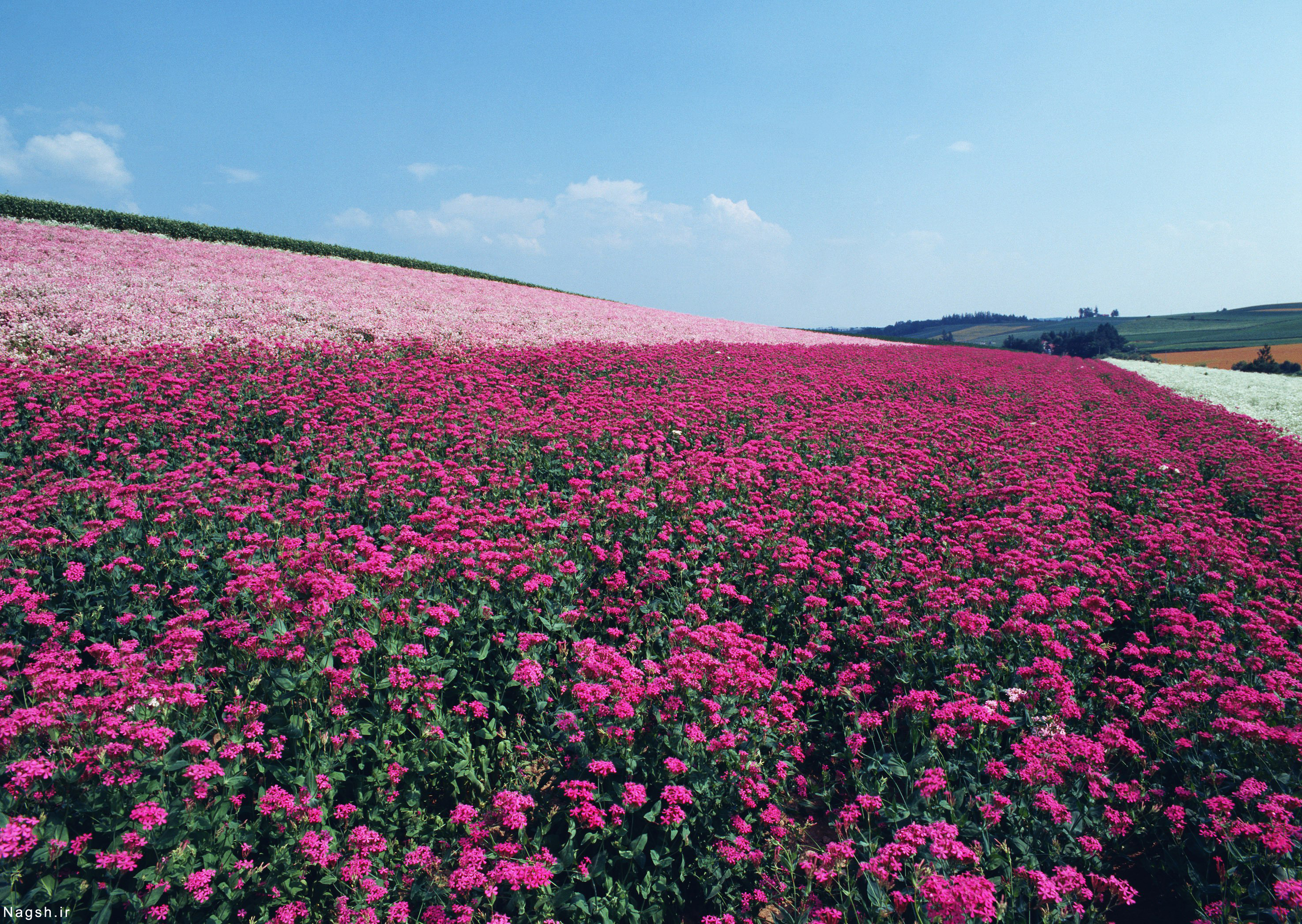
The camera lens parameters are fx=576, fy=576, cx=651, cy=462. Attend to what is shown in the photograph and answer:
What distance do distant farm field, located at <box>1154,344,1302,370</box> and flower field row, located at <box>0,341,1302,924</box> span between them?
70723mm

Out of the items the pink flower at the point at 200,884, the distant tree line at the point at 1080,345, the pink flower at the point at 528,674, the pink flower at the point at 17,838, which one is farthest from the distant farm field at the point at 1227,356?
the pink flower at the point at 17,838

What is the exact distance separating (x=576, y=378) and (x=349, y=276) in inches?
742

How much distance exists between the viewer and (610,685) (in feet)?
13.2

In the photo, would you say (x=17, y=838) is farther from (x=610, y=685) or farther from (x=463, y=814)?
(x=610, y=685)

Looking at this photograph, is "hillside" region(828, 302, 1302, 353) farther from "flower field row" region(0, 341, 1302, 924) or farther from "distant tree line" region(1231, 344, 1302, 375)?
"flower field row" region(0, 341, 1302, 924)

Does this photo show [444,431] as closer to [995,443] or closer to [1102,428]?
[995,443]

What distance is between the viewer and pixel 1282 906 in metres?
3.14

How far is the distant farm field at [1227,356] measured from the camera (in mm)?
60531

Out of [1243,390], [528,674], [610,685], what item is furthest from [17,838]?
[1243,390]

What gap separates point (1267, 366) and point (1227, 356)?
75.9ft

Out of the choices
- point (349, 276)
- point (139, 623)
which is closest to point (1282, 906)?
point (139, 623)

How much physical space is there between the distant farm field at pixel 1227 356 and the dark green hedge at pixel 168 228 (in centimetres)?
7464

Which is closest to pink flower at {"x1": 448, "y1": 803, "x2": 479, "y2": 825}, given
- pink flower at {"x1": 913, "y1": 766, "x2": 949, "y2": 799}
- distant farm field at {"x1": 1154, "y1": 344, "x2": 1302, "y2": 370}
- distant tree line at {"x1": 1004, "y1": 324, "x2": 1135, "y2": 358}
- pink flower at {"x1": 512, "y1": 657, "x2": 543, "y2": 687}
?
pink flower at {"x1": 512, "y1": 657, "x2": 543, "y2": 687}

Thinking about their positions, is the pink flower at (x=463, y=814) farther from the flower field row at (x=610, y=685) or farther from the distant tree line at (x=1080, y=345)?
the distant tree line at (x=1080, y=345)
